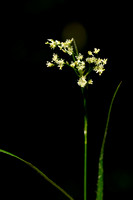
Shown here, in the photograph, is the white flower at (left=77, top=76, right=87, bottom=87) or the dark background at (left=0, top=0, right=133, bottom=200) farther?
the dark background at (left=0, top=0, right=133, bottom=200)

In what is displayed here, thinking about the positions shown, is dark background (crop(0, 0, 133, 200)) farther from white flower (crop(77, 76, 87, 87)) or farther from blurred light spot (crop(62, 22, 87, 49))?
white flower (crop(77, 76, 87, 87))

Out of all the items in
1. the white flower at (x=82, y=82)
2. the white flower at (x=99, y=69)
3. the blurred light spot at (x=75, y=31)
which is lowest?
the white flower at (x=82, y=82)

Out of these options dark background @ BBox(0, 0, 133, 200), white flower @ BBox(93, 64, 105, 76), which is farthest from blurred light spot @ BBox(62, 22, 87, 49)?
white flower @ BBox(93, 64, 105, 76)

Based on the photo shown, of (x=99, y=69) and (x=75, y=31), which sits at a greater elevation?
(x=75, y=31)

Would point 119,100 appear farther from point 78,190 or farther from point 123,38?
point 78,190

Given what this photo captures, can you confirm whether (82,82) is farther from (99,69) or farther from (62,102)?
(62,102)

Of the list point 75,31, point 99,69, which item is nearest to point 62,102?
point 75,31

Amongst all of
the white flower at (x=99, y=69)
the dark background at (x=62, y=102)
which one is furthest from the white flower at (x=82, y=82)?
the dark background at (x=62, y=102)

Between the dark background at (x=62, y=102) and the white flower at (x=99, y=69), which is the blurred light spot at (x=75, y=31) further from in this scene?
the white flower at (x=99, y=69)
